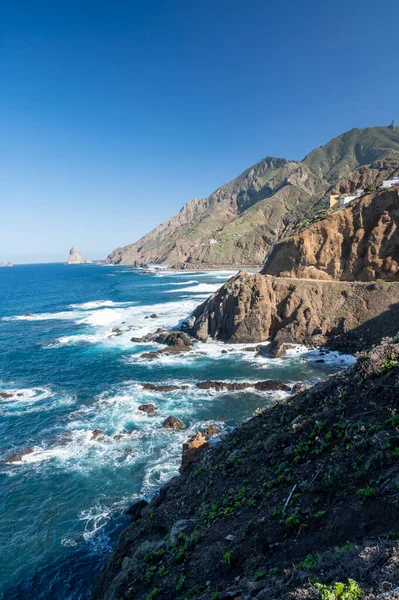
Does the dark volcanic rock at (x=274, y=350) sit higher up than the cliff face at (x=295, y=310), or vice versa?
the cliff face at (x=295, y=310)

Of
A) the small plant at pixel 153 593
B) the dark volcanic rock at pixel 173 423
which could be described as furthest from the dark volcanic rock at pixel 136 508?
the small plant at pixel 153 593

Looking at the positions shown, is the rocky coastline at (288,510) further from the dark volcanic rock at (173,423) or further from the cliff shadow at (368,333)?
the cliff shadow at (368,333)

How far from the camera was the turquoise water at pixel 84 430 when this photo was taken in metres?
16.3

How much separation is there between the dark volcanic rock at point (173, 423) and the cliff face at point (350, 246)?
36043 mm

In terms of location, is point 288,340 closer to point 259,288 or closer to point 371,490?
point 259,288

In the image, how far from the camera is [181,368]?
39094mm

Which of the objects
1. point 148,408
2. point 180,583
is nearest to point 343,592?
point 180,583

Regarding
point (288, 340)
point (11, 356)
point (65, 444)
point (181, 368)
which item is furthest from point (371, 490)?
point (11, 356)

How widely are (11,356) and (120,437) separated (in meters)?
28.8

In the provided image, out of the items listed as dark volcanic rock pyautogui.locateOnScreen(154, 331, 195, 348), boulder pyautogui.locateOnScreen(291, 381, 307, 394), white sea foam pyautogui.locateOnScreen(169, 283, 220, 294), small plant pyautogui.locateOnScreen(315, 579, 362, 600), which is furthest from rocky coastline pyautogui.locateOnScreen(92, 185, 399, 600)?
A: white sea foam pyautogui.locateOnScreen(169, 283, 220, 294)

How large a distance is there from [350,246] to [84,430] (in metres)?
48.9

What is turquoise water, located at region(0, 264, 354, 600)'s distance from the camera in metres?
16.3

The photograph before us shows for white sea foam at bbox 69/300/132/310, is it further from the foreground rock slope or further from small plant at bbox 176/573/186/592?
small plant at bbox 176/573/186/592

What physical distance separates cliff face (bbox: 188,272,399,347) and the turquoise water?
3682 mm
